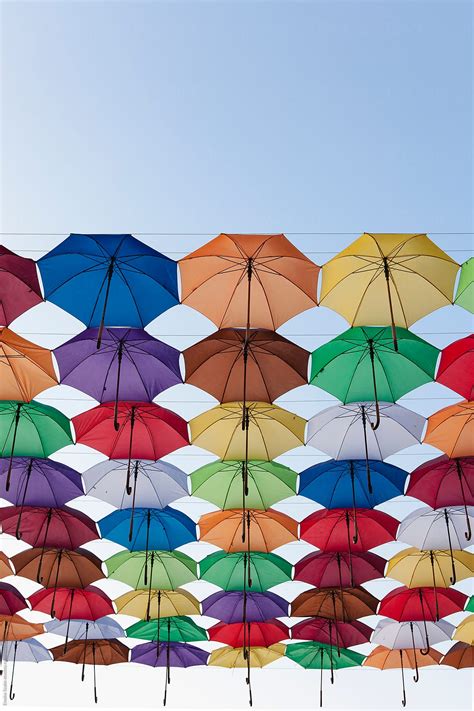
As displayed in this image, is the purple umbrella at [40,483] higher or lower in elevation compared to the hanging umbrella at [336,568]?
higher

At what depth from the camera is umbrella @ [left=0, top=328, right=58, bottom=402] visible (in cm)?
1109

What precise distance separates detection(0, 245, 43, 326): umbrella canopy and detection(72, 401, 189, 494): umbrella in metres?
2.44

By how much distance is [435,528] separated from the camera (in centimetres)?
1489

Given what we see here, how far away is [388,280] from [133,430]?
5319 millimetres

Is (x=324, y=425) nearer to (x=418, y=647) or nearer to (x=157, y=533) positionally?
(x=157, y=533)

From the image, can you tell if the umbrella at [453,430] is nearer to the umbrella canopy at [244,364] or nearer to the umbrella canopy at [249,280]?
the umbrella canopy at [244,364]

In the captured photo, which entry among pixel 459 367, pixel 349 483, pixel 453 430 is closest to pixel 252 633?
pixel 349 483

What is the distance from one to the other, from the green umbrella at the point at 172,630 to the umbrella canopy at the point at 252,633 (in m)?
0.36

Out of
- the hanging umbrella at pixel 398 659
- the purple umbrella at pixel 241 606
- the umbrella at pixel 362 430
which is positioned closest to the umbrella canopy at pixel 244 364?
the umbrella at pixel 362 430

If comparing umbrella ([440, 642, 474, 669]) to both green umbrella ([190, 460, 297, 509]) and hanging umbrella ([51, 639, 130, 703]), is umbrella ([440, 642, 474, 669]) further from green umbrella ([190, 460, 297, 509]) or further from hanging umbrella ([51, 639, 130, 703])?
green umbrella ([190, 460, 297, 509])

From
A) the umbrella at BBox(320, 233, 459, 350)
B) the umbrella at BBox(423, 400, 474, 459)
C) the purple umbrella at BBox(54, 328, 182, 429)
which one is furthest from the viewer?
the umbrella at BBox(423, 400, 474, 459)

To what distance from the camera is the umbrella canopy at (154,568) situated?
15.5m

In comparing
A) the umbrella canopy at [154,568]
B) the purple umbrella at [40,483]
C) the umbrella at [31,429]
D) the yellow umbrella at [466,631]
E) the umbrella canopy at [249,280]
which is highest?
the umbrella canopy at [249,280]

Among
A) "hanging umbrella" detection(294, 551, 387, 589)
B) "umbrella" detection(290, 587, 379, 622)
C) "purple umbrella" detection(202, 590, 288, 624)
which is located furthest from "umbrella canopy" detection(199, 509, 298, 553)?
"umbrella" detection(290, 587, 379, 622)
